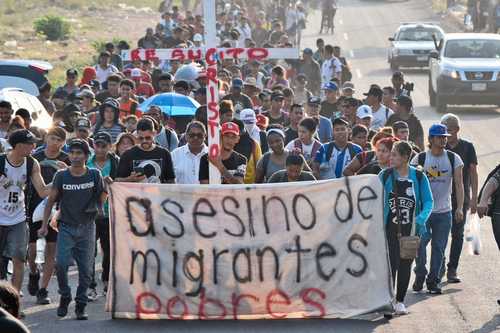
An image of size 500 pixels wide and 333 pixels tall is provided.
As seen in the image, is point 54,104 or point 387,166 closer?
point 387,166

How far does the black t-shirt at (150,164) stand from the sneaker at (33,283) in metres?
1.28

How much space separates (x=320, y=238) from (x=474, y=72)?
62.1ft

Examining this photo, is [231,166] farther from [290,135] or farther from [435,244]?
[290,135]

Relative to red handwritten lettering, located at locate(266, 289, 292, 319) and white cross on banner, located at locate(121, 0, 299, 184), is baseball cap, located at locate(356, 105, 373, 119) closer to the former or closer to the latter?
white cross on banner, located at locate(121, 0, 299, 184)

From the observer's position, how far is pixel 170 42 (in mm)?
30984

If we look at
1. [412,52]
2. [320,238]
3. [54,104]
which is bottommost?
[412,52]

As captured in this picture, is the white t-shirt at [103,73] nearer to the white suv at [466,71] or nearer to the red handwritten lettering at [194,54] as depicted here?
the white suv at [466,71]

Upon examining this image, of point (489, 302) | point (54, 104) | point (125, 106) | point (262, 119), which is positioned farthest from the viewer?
point (54, 104)

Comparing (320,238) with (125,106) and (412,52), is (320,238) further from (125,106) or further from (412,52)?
(412,52)

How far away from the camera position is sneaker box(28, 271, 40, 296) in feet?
41.5

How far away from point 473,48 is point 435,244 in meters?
18.7

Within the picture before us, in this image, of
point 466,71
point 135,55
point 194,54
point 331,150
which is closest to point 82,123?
point 135,55

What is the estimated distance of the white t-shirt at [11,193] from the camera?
11672 mm

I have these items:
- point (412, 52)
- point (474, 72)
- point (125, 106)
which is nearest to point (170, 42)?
point (474, 72)
